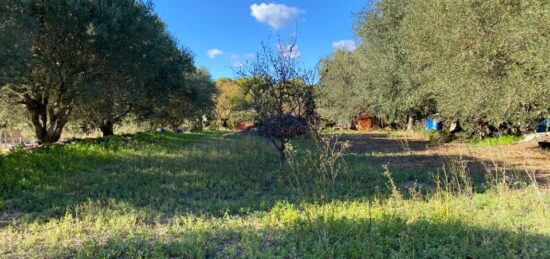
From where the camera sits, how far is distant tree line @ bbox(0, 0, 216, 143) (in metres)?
9.06

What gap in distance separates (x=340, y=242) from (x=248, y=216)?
6.14 feet

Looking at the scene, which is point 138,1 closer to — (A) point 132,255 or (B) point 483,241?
(A) point 132,255

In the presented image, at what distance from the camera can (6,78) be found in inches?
329

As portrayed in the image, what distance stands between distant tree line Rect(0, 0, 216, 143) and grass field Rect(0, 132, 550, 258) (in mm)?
2952

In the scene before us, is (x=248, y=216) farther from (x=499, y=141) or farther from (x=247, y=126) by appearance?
(x=247, y=126)

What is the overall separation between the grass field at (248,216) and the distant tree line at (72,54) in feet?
9.69

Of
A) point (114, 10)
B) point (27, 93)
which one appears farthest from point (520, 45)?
point (27, 93)

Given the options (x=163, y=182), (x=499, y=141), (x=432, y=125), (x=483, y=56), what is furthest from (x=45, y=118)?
(x=432, y=125)

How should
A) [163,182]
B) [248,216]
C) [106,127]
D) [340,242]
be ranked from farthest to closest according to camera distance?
[106,127] → [163,182] → [248,216] → [340,242]

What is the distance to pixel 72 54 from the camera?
447 inches

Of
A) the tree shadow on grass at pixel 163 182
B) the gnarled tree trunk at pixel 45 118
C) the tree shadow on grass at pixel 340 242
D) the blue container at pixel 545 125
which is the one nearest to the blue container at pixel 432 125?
the blue container at pixel 545 125

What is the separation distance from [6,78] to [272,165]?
695 centimetres

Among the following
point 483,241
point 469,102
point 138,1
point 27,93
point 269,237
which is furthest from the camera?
point 138,1

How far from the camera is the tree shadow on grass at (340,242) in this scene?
3516mm
